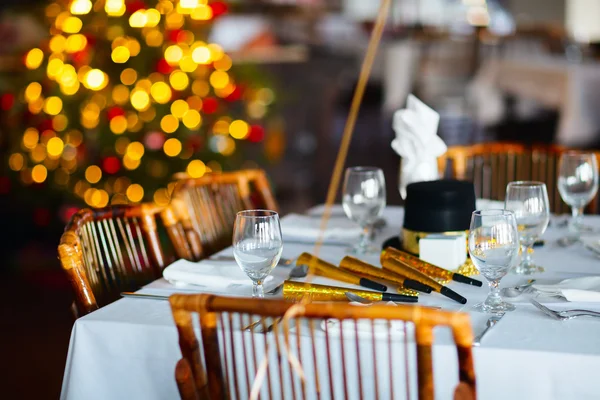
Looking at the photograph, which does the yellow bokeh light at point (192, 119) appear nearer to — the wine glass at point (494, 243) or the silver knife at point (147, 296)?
the silver knife at point (147, 296)

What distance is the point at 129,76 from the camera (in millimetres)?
3693

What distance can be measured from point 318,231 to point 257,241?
0.62 m

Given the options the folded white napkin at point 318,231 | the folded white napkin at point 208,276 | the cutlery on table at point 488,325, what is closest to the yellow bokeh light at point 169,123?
the folded white napkin at point 318,231

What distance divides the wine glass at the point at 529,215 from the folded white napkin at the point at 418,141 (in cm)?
32

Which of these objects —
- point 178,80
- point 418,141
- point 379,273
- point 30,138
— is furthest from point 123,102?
point 379,273

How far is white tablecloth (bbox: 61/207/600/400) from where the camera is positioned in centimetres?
112

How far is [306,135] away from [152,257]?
4.46 meters

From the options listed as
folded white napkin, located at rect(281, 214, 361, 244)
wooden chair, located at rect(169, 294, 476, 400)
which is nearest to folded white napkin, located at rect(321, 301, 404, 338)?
wooden chair, located at rect(169, 294, 476, 400)

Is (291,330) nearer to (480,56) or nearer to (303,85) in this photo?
(303,85)

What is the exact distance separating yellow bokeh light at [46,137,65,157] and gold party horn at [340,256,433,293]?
2515mm

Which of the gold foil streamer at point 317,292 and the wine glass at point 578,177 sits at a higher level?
the wine glass at point 578,177

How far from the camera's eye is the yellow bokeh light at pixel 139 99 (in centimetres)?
369

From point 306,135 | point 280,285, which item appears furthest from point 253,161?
point 280,285

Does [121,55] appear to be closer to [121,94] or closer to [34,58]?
[121,94]
